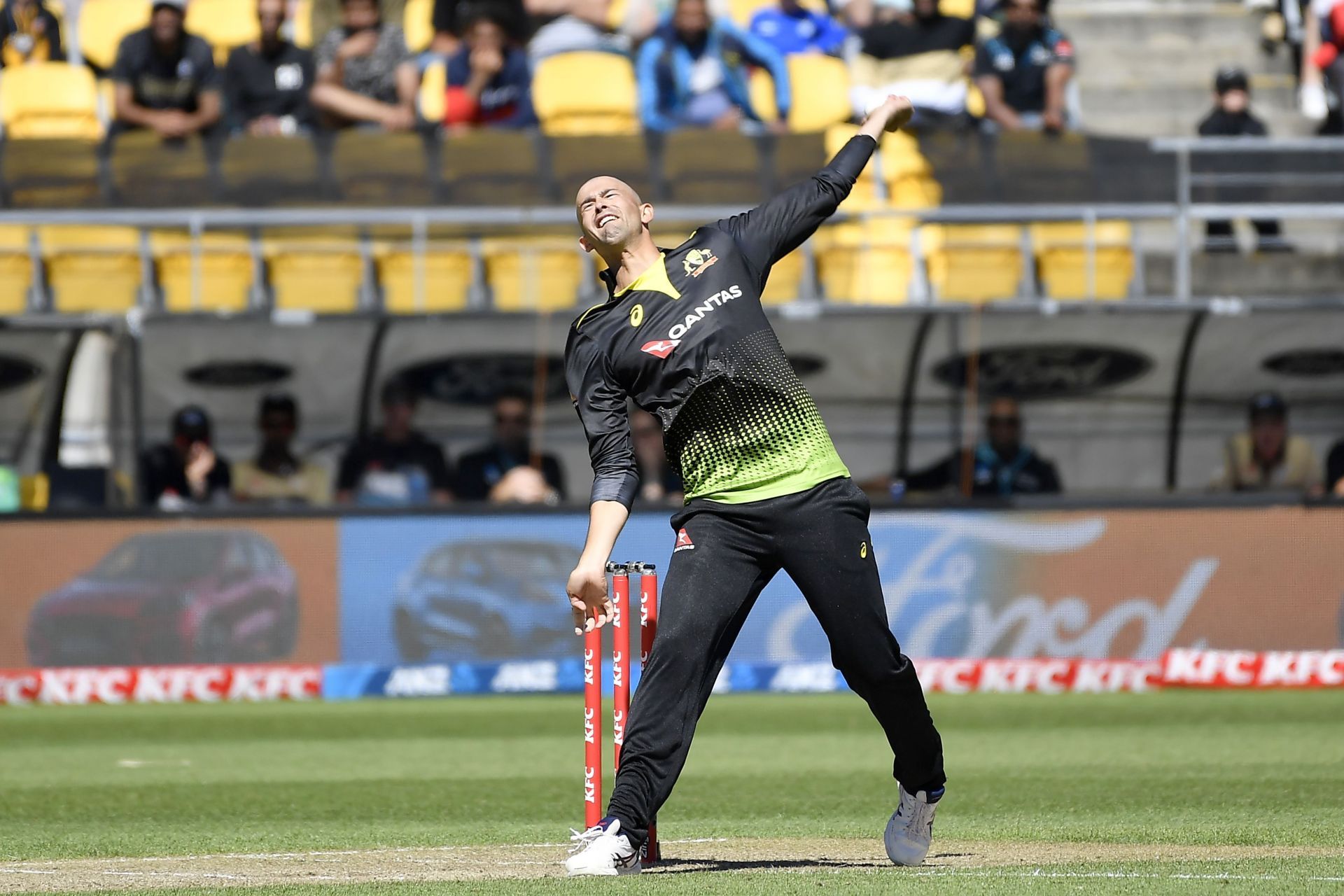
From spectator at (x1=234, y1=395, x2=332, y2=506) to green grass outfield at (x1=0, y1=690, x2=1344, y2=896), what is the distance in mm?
1810

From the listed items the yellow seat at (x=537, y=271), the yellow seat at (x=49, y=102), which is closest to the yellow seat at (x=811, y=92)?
the yellow seat at (x=537, y=271)

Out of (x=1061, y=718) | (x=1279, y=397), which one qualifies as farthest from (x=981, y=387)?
(x=1061, y=718)

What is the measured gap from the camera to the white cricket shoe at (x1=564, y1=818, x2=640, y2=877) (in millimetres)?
6184

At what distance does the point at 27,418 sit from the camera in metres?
15.6

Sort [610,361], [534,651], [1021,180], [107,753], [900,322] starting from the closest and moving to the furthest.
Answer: [610,361], [107,753], [534,651], [900,322], [1021,180]

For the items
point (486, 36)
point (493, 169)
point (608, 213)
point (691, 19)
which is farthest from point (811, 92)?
point (608, 213)

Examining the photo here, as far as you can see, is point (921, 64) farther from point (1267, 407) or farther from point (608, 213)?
point (608, 213)

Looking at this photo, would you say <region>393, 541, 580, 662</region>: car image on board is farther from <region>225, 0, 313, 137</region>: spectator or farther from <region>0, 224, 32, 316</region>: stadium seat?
<region>225, 0, 313, 137</region>: spectator

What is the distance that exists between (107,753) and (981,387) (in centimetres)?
727

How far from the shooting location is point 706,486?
21.0ft

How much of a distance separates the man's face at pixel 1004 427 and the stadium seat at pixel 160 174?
22.1 ft

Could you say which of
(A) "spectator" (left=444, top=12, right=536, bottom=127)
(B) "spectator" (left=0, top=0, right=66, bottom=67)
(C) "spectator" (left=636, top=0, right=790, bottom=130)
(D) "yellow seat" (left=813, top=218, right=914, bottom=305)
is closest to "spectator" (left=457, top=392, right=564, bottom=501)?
(D) "yellow seat" (left=813, top=218, right=914, bottom=305)

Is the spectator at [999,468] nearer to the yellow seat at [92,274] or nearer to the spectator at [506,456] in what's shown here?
the spectator at [506,456]

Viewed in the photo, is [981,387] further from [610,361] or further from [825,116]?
[610,361]
